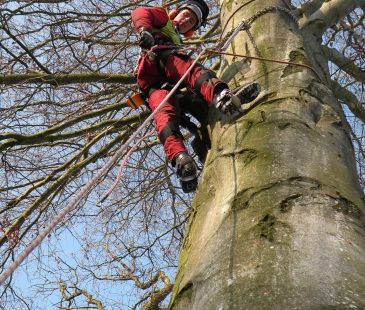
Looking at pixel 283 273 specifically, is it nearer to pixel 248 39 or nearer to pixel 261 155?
pixel 261 155

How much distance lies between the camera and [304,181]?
4.76 feet

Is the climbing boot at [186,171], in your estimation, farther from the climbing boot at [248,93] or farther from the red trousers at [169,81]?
the climbing boot at [248,93]

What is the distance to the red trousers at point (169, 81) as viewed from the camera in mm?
2334

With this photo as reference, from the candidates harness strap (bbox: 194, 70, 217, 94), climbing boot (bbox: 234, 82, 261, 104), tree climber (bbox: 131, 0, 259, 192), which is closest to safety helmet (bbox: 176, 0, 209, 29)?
tree climber (bbox: 131, 0, 259, 192)

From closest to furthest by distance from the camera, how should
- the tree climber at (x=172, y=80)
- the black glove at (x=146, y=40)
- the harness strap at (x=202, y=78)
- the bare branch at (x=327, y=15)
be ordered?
the tree climber at (x=172, y=80), the harness strap at (x=202, y=78), the black glove at (x=146, y=40), the bare branch at (x=327, y=15)

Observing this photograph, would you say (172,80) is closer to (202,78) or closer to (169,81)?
(169,81)

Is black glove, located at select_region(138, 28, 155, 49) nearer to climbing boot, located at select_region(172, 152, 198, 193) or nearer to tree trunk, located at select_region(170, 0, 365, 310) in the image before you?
tree trunk, located at select_region(170, 0, 365, 310)

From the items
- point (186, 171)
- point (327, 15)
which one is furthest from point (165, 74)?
point (327, 15)

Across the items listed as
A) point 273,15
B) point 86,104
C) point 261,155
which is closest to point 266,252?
point 261,155

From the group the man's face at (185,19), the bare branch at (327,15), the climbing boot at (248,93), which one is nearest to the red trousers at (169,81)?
the climbing boot at (248,93)

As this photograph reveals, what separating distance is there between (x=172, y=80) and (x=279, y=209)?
147 centimetres

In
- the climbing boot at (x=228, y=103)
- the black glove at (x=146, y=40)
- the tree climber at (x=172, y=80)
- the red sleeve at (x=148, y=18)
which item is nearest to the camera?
the climbing boot at (x=228, y=103)

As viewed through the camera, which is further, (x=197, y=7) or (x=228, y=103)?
(x=197, y=7)

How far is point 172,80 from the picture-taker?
268cm
